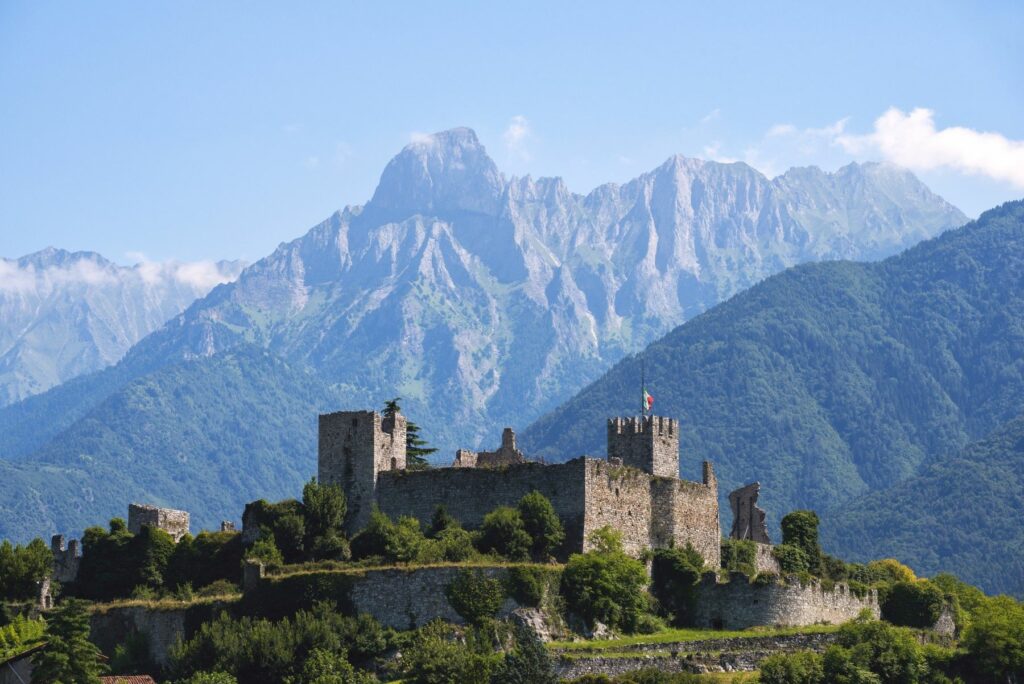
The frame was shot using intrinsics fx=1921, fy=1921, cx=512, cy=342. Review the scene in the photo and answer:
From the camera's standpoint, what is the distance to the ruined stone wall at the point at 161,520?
110 metres

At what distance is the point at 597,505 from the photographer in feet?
326

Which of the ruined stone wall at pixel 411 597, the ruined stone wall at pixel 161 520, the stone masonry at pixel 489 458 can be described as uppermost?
the stone masonry at pixel 489 458

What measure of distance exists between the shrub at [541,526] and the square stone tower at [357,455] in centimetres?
1017

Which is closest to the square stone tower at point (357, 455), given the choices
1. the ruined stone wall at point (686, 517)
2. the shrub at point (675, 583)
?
the ruined stone wall at point (686, 517)

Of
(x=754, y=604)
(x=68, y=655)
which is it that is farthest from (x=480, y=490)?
(x=68, y=655)

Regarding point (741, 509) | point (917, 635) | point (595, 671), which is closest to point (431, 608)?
point (595, 671)

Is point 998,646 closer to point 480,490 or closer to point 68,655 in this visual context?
point 480,490

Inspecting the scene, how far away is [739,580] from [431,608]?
17262 millimetres

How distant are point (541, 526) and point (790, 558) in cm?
2270

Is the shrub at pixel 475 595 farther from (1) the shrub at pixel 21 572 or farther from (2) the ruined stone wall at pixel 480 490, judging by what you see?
(1) the shrub at pixel 21 572

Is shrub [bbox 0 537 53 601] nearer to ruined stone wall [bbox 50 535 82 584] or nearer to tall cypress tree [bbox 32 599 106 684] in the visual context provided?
ruined stone wall [bbox 50 535 82 584]

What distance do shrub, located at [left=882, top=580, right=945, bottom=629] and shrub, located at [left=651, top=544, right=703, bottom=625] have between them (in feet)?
44.1

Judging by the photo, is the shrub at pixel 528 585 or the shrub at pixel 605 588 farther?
the shrub at pixel 605 588

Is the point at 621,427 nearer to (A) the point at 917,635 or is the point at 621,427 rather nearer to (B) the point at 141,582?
(A) the point at 917,635
